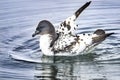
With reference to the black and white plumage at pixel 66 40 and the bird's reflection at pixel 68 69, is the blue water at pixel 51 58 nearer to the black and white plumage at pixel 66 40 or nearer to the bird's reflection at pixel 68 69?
the bird's reflection at pixel 68 69

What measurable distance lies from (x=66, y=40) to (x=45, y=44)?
1.66ft

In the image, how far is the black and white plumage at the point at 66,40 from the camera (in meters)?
14.9

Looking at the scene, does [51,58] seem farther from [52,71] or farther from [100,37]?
[100,37]

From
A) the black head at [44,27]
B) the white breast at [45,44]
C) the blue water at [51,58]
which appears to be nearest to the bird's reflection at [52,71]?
the blue water at [51,58]

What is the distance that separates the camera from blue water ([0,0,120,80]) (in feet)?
44.5

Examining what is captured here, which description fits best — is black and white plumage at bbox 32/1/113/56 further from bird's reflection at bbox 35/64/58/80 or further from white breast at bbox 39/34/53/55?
bird's reflection at bbox 35/64/58/80

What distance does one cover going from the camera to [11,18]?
18.0 meters

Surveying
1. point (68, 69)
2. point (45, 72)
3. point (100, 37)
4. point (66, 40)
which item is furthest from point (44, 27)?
point (45, 72)

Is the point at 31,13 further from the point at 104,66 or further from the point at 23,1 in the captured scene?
the point at 104,66

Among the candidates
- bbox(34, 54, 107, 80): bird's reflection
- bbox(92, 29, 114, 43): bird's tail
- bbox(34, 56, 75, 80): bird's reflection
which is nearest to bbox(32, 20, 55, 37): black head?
bbox(34, 54, 107, 80): bird's reflection

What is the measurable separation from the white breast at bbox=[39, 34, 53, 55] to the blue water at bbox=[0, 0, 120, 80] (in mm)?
164

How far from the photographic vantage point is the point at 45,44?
1514 centimetres

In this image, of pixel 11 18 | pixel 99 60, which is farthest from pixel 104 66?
pixel 11 18

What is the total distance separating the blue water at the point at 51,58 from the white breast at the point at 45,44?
0.16 meters
